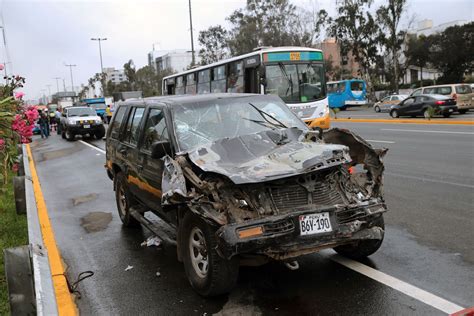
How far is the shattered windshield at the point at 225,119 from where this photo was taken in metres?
4.90

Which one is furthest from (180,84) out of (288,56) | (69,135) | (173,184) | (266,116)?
(173,184)

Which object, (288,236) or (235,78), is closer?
(288,236)

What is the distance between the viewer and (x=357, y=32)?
160ft

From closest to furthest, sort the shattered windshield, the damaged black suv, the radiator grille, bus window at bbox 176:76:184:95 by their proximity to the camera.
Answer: the damaged black suv
the radiator grille
the shattered windshield
bus window at bbox 176:76:184:95

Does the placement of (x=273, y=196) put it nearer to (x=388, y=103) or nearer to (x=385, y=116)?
(x=385, y=116)

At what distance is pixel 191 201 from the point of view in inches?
152

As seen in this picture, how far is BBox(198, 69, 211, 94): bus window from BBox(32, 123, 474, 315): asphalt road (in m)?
11.3

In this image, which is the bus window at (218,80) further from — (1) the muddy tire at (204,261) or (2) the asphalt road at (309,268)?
(1) the muddy tire at (204,261)

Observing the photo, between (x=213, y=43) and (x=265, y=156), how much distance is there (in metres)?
53.7

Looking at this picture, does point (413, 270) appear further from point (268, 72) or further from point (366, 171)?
point (268, 72)

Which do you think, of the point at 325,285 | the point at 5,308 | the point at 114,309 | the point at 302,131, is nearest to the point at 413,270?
the point at 325,285

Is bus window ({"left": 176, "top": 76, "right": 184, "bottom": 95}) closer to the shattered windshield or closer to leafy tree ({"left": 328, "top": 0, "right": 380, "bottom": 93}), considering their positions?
the shattered windshield

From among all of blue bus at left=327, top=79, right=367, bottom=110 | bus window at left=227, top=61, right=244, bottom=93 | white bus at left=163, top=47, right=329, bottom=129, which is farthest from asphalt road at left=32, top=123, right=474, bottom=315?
blue bus at left=327, top=79, right=367, bottom=110

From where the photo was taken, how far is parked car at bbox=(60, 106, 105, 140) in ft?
77.6
